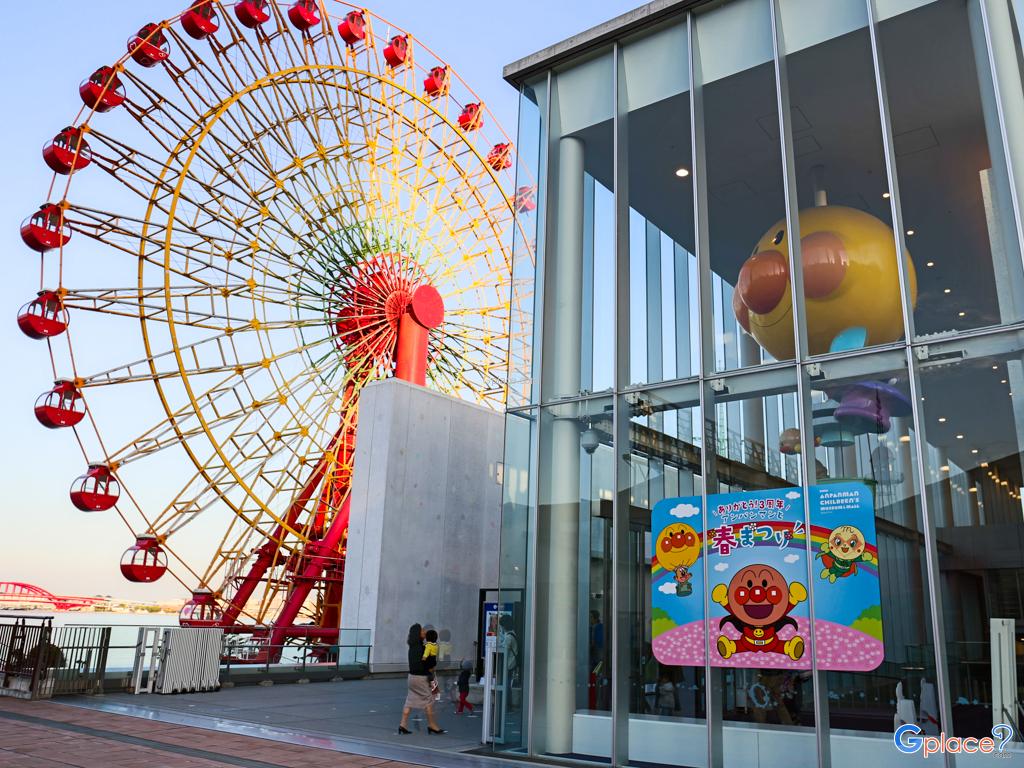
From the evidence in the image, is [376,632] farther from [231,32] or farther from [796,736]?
[231,32]

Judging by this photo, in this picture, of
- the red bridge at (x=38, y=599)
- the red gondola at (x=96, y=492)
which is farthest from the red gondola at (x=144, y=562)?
the red bridge at (x=38, y=599)

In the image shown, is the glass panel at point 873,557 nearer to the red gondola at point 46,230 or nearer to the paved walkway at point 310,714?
the paved walkway at point 310,714

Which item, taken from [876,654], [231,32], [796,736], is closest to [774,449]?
[876,654]

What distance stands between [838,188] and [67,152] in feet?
60.9

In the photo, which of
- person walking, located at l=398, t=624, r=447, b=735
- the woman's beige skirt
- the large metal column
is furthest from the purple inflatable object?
the woman's beige skirt

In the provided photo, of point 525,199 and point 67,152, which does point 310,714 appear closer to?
point 525,199

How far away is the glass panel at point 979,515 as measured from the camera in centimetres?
699

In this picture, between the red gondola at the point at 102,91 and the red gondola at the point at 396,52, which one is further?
the red gondola at the point at 396,52

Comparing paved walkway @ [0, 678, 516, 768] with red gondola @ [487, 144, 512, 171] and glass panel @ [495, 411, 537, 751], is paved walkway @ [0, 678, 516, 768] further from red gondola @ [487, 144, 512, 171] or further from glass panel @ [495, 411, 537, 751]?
red gondola @ [487, 144, 512, 171]

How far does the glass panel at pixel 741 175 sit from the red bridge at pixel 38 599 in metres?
52.3

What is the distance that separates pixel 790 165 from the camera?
8.81 metres

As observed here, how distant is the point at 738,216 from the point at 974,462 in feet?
12.3

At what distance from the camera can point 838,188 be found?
9.58 m

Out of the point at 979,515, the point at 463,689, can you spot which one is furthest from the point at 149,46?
the point at 979,515
